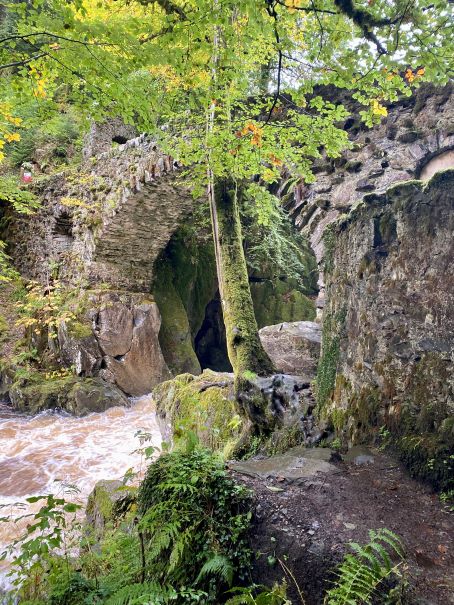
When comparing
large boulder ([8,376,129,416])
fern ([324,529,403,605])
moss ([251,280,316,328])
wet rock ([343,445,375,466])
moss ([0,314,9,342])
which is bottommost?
large boulder ([8,376,129,416])

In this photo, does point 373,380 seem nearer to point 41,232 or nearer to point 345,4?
point 345,4

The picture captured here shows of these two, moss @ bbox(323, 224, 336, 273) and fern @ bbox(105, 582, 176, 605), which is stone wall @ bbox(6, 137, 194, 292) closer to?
moss @ bbox(323, 224, 336, 273)

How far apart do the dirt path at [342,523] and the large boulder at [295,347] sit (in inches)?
111

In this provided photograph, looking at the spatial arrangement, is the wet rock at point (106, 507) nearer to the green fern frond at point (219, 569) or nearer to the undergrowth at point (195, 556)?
the undergrowth at point (195, 556)

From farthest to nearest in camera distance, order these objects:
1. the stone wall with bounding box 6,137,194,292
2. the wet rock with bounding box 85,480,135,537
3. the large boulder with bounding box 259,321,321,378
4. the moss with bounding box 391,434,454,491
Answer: the stone wall with bounding box 6,137,194,292 → the large boulder with bounding box 259,321,321,378 → the wet rock with bounding box 85,480,135,537 → the moss with bounding box 391,434,454,491

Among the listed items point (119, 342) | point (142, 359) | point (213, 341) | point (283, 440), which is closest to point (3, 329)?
point (119, 342)

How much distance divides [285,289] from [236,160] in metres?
7.83

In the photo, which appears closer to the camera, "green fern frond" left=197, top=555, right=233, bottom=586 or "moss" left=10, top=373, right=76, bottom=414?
"green fern frond" left=197, top=555, right=233, bottom=586

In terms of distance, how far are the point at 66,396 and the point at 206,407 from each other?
14.2ft

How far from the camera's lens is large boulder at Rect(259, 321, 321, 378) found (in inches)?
217

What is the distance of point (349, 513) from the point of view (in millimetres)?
2068

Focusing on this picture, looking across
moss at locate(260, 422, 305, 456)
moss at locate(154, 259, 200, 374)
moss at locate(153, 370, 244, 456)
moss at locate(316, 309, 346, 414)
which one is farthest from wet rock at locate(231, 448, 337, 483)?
moss at locate(154, 259, 200, 374)

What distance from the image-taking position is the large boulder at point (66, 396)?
25.8 ft

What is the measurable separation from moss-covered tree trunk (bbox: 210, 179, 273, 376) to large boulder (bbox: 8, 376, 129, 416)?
14.8ft
